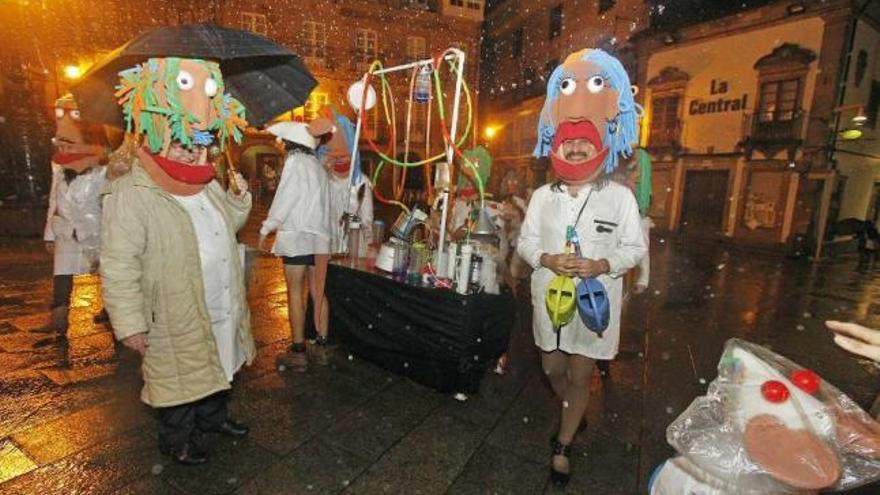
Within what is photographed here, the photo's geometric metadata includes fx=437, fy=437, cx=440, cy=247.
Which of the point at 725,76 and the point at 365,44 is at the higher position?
the point at 365,44

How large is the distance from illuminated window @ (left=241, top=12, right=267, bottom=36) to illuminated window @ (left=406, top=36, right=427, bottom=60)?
330 inches

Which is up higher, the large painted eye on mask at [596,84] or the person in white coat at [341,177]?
the large painted eye on mask at [596,84]

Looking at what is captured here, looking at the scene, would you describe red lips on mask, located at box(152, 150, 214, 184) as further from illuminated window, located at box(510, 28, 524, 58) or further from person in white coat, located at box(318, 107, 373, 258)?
illuminated window, located at box(510, 28, 524, 58)

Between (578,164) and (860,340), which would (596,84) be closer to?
(578,164)

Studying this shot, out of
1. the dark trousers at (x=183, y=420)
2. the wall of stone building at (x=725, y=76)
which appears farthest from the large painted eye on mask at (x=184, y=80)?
the wall of stone building at (x=725, y=76)

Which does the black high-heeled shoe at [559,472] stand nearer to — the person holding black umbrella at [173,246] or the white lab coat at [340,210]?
the person holding black umbrella at [173,246]

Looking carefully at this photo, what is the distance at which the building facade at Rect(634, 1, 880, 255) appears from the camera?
15891 mm

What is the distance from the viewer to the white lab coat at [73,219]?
4.30m

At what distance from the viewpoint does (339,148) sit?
469cm

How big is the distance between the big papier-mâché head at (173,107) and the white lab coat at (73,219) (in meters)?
2.54

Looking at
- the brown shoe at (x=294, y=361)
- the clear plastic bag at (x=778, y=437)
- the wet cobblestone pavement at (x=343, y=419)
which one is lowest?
the wet cobblestone pavement at (x=343, y=419)

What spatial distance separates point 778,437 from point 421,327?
2.40 metres

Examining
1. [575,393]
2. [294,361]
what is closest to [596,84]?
[575,393]

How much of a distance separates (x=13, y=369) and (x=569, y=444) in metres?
4.62
